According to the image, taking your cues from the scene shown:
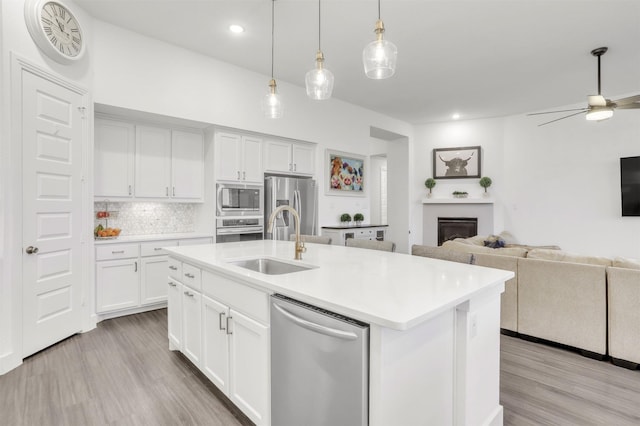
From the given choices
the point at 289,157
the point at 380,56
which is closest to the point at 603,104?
the point at 380,56

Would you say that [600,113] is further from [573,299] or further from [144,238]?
[144,238]

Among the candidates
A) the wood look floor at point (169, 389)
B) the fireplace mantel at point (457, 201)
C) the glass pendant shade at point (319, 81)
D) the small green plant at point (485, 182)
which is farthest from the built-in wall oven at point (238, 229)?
the small green plant at point (485, 182)

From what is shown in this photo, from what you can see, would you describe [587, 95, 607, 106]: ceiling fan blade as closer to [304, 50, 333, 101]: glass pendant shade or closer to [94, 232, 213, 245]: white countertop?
[304, 50, 333, 101]: glass pendant shade

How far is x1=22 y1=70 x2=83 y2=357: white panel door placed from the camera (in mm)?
2662

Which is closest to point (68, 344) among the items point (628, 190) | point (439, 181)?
A: point (439, 181)

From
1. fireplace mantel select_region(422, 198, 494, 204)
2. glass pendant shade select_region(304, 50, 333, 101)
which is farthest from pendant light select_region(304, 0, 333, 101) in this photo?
fireplace mantel select_region(422, 198, 494, 204)

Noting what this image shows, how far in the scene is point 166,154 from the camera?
409 cm

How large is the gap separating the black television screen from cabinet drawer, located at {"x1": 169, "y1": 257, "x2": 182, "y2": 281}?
6.75 metres

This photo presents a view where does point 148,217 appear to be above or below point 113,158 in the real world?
below

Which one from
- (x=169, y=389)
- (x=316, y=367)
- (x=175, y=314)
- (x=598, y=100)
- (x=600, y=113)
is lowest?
(x=169, y=389)

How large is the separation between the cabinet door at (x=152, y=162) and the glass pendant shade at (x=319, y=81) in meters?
2.59

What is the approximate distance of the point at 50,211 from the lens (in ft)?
9.32

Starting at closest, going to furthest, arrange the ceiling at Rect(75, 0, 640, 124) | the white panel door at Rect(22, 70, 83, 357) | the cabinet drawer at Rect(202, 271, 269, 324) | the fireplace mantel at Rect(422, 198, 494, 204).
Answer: the cabinet drawer at Rect(202, 271, 269, 324) → the white panel door at Rect(22, 70, 83, 357) → the ceiling at Rect(75, 0, 640, 124) → the fireplace mantel at Rect(422, 198, 494, 204)

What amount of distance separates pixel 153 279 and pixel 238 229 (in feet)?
3.92
